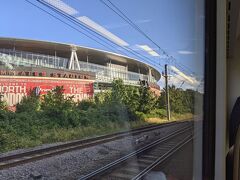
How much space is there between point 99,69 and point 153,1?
467mm

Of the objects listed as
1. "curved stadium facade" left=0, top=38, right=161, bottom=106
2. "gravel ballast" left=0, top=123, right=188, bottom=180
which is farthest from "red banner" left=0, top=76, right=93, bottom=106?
"gravel ballast" left=0, top=123, right=188, bottom=180

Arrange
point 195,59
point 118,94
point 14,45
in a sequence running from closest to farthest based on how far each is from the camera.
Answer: point 14,45 → point 118,94 → point 195,59

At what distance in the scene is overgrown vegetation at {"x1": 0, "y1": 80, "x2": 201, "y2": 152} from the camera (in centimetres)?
52

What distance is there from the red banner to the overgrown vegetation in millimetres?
10

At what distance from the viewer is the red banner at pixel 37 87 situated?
51 centimetres

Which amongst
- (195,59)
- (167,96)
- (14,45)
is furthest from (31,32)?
(195,59)

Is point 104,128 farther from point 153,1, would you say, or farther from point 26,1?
point 153,1

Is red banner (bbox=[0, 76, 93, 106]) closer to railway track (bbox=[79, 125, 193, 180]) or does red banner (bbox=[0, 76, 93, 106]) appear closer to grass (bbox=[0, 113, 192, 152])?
grass (bbox=[0, 113, 192, 152])

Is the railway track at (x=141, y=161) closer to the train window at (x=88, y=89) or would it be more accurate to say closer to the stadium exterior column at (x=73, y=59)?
the train window at (x=88, y=89)

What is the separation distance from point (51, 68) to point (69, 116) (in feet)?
0.33

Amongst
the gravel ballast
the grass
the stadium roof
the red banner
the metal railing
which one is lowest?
the gravel ballast

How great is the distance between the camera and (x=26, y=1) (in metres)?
0.55

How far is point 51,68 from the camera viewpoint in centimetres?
59

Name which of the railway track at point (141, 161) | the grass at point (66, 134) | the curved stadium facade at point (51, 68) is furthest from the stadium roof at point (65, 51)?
the railway track at point (141, 161)
